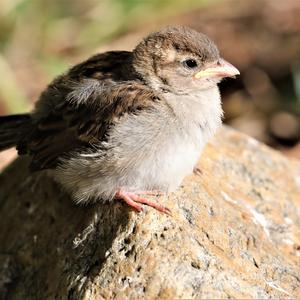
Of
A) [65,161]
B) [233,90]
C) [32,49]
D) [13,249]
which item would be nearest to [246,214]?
[65,161]

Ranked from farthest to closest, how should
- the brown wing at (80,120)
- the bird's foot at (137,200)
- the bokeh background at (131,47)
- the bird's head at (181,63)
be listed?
the bokeh background at (131,47)
the bird's head at (181,63)
the brown wing at (80,120)
the bird's foot at (137,200)

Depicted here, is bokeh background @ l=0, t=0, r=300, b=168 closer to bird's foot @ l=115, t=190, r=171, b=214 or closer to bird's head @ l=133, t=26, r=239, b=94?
bird's head @ l=133, t=26, r=239, b=94

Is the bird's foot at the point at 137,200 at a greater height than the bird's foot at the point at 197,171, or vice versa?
the bird's foot at the point at 137,200

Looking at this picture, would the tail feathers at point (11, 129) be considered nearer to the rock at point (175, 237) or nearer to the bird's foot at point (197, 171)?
the rock at point (175, 237)

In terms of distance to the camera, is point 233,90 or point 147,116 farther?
point 233,90

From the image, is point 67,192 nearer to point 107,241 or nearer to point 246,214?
point 107,241

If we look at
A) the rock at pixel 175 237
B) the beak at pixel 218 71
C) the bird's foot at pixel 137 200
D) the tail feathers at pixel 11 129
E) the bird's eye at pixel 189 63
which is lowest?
the rock at pixel 175 237

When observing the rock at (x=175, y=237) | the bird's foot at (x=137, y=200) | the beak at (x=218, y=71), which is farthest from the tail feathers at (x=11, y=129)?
the beak at (x=218, y=71)
